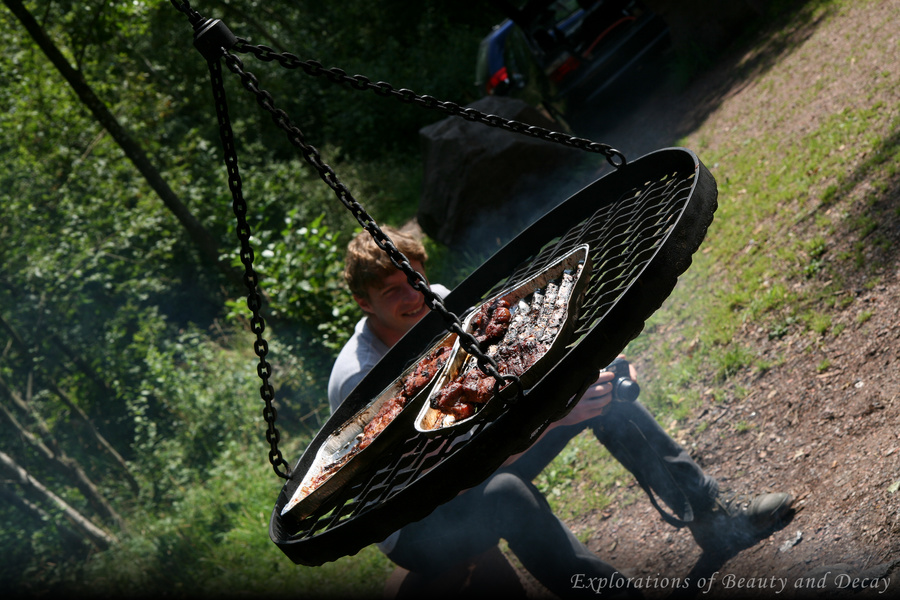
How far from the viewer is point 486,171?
806 centimetres

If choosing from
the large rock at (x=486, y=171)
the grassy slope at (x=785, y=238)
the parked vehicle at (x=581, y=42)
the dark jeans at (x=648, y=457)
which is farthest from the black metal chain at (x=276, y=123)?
the parked vehicle at (x=581, y=42)

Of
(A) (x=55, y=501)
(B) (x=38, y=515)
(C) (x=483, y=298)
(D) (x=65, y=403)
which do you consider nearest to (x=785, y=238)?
(C) (x=483, y=298)

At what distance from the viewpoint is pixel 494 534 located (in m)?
2.88

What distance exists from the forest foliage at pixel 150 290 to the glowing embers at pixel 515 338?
4.55m

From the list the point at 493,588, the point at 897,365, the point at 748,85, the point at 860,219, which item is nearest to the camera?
the point at 897,365

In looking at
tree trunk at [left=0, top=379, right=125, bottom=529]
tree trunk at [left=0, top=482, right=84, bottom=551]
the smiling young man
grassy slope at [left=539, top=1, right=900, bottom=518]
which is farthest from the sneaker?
tree trunk at [left=0, top=482, right=84, bottom=551]

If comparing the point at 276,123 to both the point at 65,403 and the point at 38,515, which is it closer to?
the point at 38,515

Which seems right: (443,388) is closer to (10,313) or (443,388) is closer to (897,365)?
(897,365)

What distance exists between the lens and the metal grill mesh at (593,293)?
1.98m

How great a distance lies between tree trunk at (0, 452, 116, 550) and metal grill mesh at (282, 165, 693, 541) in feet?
32.4

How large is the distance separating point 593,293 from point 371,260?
1324 mm

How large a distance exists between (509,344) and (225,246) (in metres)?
11.1

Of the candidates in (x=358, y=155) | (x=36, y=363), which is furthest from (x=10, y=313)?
(x=358, y=155)

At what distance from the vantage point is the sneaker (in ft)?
9.15
